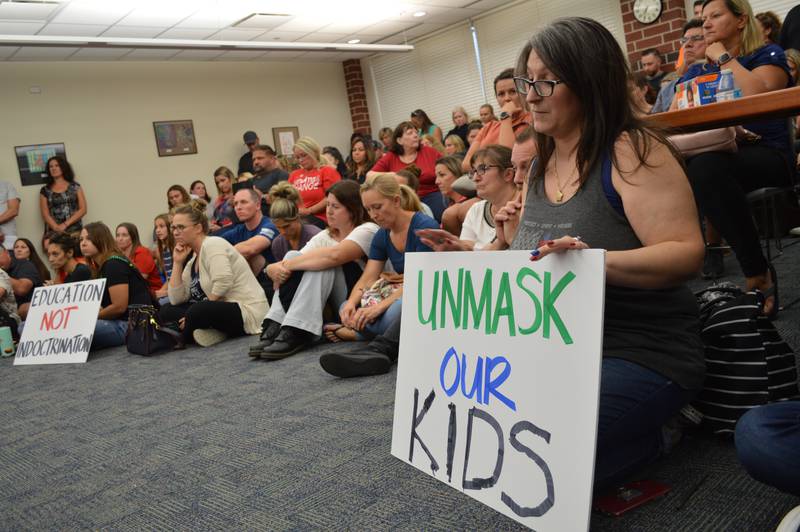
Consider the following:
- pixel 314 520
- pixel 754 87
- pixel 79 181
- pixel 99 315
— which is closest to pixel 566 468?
pixel 314 520

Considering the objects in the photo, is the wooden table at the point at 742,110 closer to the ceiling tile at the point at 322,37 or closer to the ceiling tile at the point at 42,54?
the ceiling tile at the point at 322,37

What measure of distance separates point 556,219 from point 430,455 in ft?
1.84

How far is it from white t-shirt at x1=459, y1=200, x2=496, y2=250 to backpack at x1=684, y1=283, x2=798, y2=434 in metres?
1.17

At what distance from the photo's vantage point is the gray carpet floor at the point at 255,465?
53.6 inches

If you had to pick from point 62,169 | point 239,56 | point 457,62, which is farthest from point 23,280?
point 457,62

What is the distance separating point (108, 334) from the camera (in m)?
4.39

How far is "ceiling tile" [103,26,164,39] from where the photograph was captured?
6758 mm

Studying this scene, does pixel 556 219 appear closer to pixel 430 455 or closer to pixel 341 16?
pixel 430 455

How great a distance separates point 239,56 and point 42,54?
2282 mm

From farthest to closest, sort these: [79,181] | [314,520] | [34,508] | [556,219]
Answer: [79,181] → [34,508] → [314,520] → [556,219]

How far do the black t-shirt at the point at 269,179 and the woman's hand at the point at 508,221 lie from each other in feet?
14.5

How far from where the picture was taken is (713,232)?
3.37 meters

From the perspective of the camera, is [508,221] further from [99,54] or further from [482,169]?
[99,54]

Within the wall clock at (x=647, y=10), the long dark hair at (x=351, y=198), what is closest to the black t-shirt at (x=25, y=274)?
the long dark hair at (x=351, y=198)
